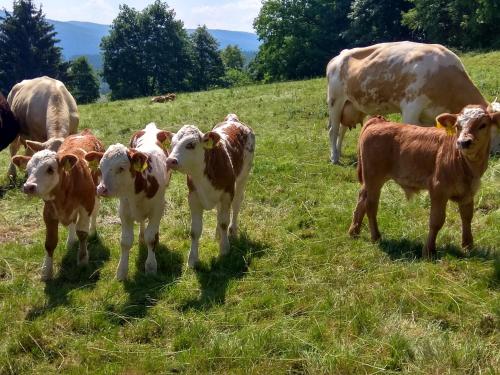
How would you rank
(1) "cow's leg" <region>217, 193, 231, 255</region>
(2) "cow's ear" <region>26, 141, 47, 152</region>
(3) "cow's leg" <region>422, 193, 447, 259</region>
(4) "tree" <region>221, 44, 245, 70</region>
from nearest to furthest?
(3) "cow's leg" <region>422, 193, 447, 259</region>
(1) "cow's leg" <region>217, 193, 231, 255</region>
(2) "cow's ear" <region>26, 141, 47, 152</region>
(4) "tree" <region>221, 44, 245, 70</region>

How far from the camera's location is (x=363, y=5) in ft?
154

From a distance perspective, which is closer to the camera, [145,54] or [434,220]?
[434,220]

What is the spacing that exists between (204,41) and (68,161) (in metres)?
68.7

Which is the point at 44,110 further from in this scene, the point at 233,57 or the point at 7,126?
the point at 233,57

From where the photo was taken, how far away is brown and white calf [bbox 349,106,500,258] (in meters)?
5.57

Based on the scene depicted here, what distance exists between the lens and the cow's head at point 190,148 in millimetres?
6117

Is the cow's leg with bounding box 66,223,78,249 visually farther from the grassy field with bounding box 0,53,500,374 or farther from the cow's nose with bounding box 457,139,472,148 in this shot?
the cow's nose with bounding box 457,139,472,148

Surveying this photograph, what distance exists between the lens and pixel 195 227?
6590 millimetres

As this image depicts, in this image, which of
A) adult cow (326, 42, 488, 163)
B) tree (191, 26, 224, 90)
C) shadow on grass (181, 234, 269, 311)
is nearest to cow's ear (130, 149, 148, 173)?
shadow on grass (181, 234, 269, 311)

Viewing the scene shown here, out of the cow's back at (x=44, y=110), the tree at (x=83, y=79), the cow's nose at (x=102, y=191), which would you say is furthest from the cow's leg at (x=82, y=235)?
the tree at (x=83, y=79)

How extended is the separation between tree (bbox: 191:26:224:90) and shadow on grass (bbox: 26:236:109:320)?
204 ft

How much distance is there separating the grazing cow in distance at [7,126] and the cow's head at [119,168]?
5.96 metres

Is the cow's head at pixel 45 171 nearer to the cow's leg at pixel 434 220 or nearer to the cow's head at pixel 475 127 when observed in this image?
the cow's leg at pixel 434 220

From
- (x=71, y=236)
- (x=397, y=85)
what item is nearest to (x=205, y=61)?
(x=397, y=85)
